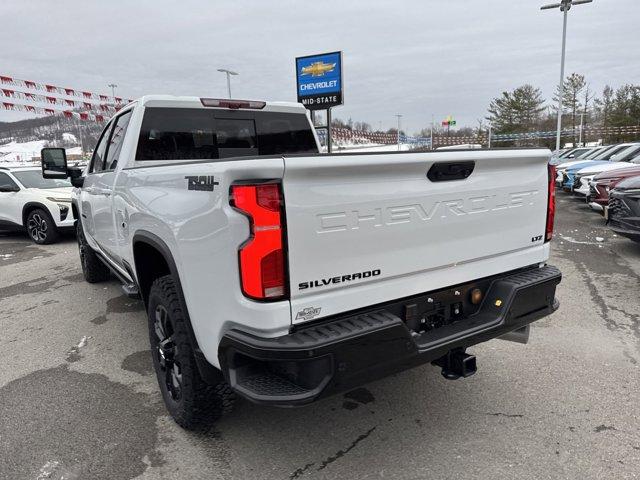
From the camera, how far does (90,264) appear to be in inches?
237

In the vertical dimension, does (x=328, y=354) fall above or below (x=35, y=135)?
below

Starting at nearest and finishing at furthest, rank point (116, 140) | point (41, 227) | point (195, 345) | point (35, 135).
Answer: point (195, 345)
point (116, 140)
point (41, 227)
point (35, 135)

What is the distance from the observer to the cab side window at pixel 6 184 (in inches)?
380

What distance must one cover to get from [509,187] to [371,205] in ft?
3.22

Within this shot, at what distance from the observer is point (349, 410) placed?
9.91 ft

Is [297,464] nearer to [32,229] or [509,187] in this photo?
[509,187]

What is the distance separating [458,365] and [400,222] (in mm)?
926

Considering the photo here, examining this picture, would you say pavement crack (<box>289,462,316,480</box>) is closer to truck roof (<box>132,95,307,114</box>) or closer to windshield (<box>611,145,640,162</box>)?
truck roof (<box>132,95,307,114</box>)

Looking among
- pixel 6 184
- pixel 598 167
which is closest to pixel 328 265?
pixel 6 184

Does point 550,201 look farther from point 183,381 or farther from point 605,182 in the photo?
point 605,182

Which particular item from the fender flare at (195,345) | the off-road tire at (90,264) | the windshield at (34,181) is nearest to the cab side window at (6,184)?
the windshield at (34,181)

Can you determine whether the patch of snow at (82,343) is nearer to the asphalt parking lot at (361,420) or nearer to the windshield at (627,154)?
the asphalt parking lot at (361,420)

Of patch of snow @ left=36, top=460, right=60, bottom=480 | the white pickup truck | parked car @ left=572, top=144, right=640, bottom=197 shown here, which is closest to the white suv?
the white pickup truck

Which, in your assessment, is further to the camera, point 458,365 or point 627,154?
point 627,154
